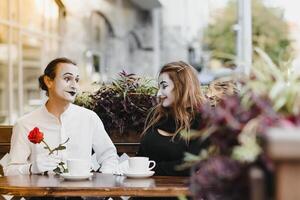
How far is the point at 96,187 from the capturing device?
2.46m

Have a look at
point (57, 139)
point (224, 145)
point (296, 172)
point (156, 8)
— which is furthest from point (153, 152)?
point (156, 8)

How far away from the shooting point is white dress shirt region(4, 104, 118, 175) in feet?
10.3

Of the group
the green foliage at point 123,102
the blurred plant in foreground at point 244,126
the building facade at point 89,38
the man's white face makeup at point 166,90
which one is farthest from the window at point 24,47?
the blurred plant in foreground at point 244,126

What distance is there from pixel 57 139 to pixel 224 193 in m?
1.84

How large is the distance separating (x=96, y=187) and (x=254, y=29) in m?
11.5

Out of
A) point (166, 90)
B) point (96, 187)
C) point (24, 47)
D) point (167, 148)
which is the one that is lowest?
point (96, 187)

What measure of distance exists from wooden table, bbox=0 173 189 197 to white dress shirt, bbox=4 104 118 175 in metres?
0.46

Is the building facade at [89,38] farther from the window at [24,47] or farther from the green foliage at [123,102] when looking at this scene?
the green foliage at [123,102]

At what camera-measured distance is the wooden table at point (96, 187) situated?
7.98ft

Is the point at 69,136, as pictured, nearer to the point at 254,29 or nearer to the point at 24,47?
the point at 24,47

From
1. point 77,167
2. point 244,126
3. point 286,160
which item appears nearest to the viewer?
point 286,160

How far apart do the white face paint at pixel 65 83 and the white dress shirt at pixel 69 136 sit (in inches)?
3.6

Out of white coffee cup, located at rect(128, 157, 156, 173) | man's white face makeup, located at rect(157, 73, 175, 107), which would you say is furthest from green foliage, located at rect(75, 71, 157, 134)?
white coffee cup, located at rect(128, 157, 156, 173)

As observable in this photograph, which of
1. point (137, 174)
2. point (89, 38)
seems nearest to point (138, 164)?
point (137, 174)
